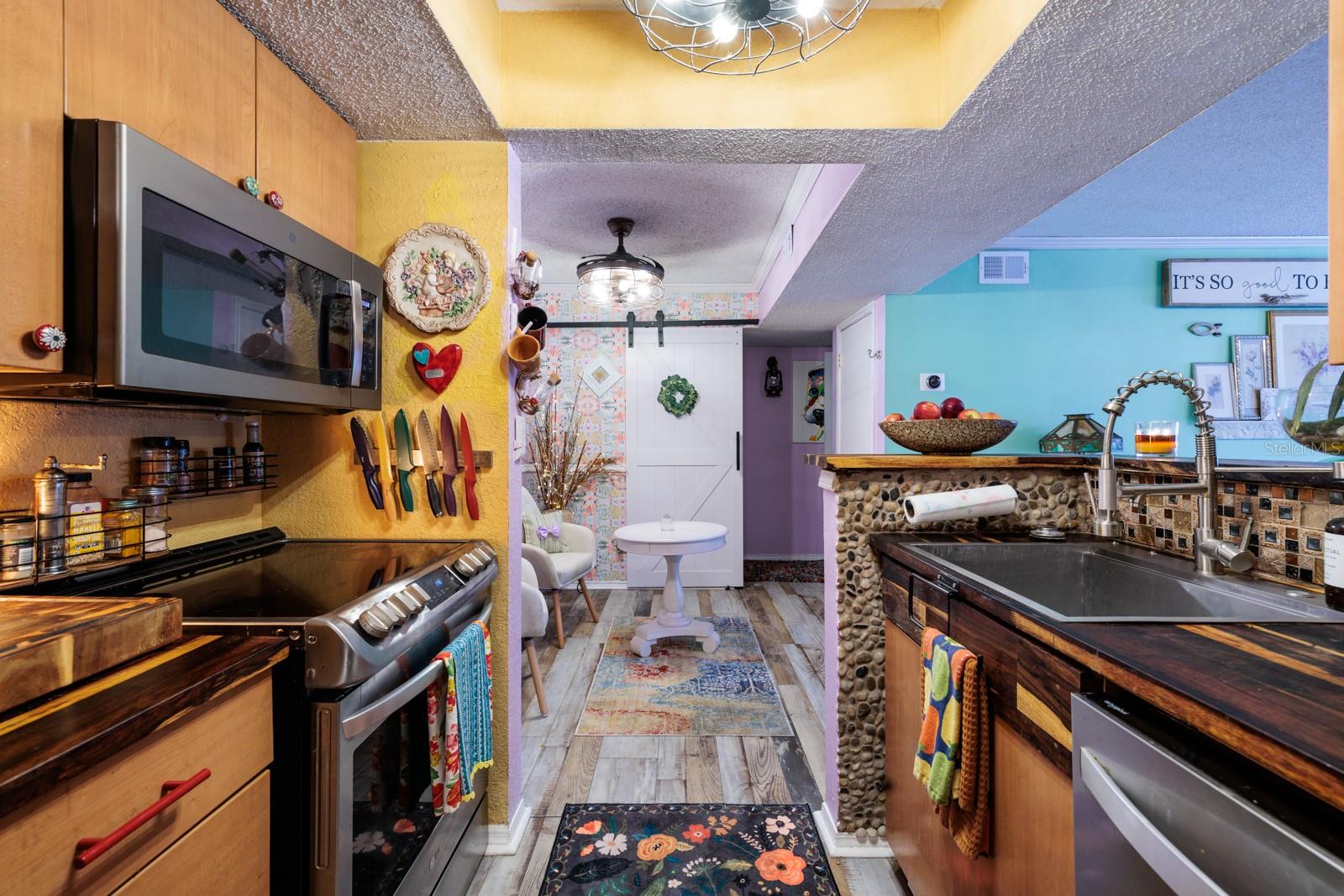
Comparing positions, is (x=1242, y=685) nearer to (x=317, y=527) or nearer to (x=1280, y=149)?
(x=317, y=527)

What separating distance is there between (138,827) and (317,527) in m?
1.22

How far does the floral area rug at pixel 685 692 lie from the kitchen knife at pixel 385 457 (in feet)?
4.30

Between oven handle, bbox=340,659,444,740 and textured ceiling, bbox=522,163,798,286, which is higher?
textured ceiling, bbox=522,163,798,286

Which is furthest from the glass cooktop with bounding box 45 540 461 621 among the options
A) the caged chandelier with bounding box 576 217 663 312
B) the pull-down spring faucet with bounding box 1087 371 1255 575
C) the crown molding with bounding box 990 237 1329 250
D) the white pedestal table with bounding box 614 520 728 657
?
the crown molding with bounding box 990 237 1329 250

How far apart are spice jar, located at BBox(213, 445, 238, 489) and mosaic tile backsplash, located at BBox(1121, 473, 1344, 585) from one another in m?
2.39

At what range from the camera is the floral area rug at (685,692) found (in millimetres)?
2535

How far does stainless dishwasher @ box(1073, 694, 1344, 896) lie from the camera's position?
0.55 metres

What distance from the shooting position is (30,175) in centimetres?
85

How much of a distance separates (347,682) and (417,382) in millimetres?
1027

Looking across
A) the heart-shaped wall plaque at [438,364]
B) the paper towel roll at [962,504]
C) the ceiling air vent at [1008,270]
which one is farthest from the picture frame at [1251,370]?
the heart-shaped wall plaque at [438,364]

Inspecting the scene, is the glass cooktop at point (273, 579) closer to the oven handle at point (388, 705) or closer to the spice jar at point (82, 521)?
the spice jar at point (82, 521)

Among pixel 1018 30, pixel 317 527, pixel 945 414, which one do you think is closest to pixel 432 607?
pixel 317 527

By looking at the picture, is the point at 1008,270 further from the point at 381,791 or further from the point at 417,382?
the point at 381,791

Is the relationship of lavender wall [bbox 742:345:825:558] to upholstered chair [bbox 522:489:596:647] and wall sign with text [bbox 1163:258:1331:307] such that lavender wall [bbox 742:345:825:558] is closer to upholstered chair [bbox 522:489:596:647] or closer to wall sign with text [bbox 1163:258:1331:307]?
upholstered chair [bbox 522:489:596:647]
